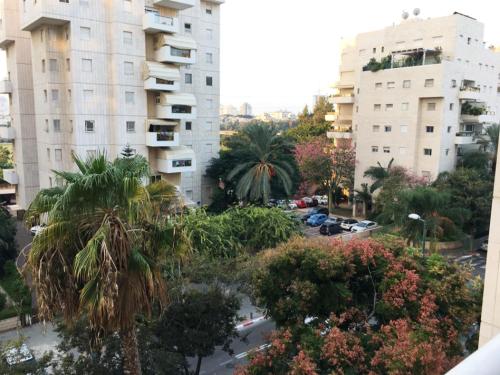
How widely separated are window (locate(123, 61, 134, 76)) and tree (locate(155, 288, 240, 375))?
2158cm

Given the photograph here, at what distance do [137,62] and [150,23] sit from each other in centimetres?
285

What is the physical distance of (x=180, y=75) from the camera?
33750 millimetres

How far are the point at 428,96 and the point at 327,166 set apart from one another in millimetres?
10986

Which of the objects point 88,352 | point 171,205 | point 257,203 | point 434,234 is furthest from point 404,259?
point 257,203

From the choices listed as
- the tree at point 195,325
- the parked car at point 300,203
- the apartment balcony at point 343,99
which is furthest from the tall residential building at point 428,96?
the tree at point 195,325

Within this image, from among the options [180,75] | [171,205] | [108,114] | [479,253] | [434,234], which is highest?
[180,75]

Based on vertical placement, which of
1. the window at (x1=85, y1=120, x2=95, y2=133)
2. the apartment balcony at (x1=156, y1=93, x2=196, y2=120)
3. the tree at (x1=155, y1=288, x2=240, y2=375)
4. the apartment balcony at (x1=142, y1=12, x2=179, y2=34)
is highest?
the apartment balcony at (x1=142, y1=12, x2=179, y2=34)

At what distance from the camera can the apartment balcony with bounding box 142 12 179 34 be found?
2987cm

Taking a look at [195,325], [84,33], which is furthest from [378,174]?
[195,325]

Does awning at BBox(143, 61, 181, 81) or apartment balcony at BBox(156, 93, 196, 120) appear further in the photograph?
apartment balcony at BBox(156, 93, 196, 120)

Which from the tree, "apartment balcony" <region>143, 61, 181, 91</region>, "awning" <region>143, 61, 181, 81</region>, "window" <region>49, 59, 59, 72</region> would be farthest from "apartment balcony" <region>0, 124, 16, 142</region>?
the tree

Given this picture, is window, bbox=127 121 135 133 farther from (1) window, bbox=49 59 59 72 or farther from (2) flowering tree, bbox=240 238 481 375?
(2) flowering tree, bbox=240 238 481 375

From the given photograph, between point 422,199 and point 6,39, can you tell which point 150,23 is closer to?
point 6,39

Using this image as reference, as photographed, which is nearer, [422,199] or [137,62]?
[422,199]
